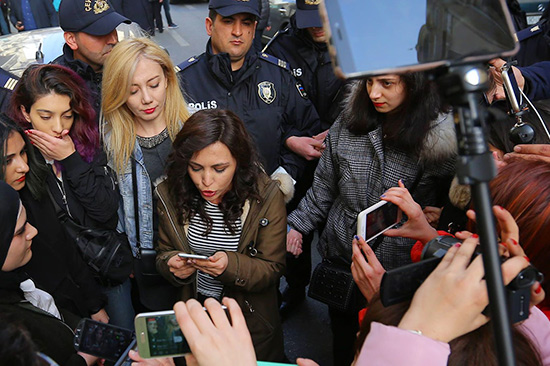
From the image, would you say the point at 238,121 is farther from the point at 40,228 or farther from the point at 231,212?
the point at 40,228

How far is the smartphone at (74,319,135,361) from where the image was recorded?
1.74 metres

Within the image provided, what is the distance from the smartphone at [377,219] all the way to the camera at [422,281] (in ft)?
2.21

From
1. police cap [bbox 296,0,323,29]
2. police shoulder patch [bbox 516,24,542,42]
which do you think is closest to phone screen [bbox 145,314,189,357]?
police cap [bbox 296,0,323,29]

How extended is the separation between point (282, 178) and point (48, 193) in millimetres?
1184

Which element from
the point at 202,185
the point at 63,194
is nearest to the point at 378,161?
the point at 202,185

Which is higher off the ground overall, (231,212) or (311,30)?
(311,30)

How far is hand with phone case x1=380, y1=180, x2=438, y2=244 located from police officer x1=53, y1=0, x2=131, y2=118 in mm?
2036

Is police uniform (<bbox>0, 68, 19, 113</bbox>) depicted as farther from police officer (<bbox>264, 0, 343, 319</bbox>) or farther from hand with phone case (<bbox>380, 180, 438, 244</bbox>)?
hand with phone case (<bbox>380, 180, 438, 244</bbox>)

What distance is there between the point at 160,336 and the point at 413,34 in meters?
0.92

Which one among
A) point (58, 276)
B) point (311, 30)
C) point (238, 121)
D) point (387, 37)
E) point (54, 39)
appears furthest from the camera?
point (54, 39)

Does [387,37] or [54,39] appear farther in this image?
[54,39]

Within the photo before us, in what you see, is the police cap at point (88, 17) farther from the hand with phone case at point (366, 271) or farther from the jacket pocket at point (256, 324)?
the hand with phone case at point (366, 271)

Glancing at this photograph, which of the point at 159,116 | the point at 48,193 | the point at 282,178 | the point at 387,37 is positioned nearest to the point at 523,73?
the point at 282,178

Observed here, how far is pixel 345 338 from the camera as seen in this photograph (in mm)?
2684
